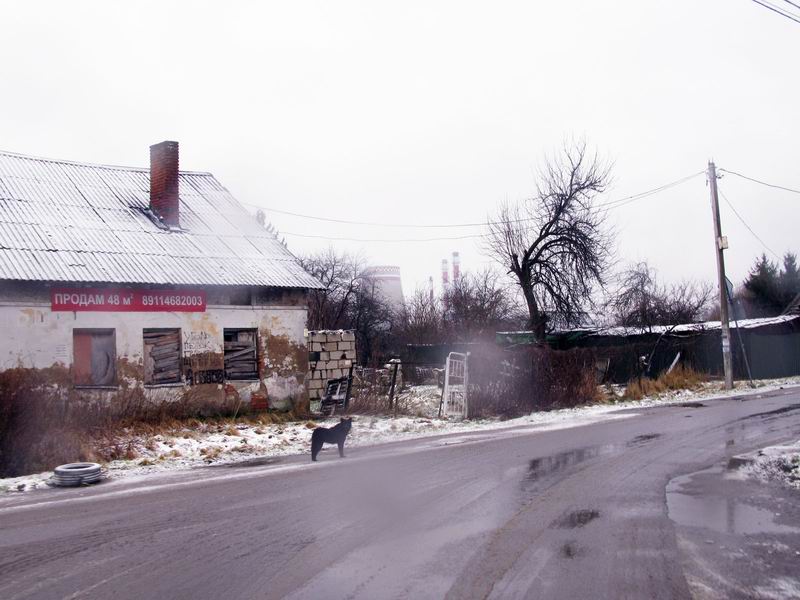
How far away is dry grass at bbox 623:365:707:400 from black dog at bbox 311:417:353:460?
15387mm

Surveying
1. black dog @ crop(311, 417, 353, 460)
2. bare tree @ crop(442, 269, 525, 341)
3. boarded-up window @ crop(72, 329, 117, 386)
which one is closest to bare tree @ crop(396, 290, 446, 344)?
bare tree @ crop(442, 269, 525, 341)

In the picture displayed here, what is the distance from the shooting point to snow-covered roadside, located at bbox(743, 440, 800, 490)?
9.74 meters

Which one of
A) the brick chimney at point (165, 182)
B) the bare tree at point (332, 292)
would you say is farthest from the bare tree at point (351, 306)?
the brick chimney at point (165, 182)

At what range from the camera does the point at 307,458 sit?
44.9 ft

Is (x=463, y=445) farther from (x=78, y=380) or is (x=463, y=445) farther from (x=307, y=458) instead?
(x=78, y=380)

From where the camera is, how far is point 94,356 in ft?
60.0

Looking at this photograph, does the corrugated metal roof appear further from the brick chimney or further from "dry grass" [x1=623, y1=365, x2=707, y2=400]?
"dry grass" [x1=623, y1=365, x2=707, y2=400]

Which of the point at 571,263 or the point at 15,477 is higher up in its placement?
the point at 571,263

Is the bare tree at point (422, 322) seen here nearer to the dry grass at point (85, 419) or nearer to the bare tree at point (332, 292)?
the bare tree at point (332, 292)

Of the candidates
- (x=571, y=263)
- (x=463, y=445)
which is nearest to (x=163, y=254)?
(x=463, y=445)

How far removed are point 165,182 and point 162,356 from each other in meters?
5.86

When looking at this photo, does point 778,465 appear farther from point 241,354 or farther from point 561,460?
point 241,354

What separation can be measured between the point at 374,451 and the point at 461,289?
33.6m

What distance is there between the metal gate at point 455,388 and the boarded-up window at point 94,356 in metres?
8.63
